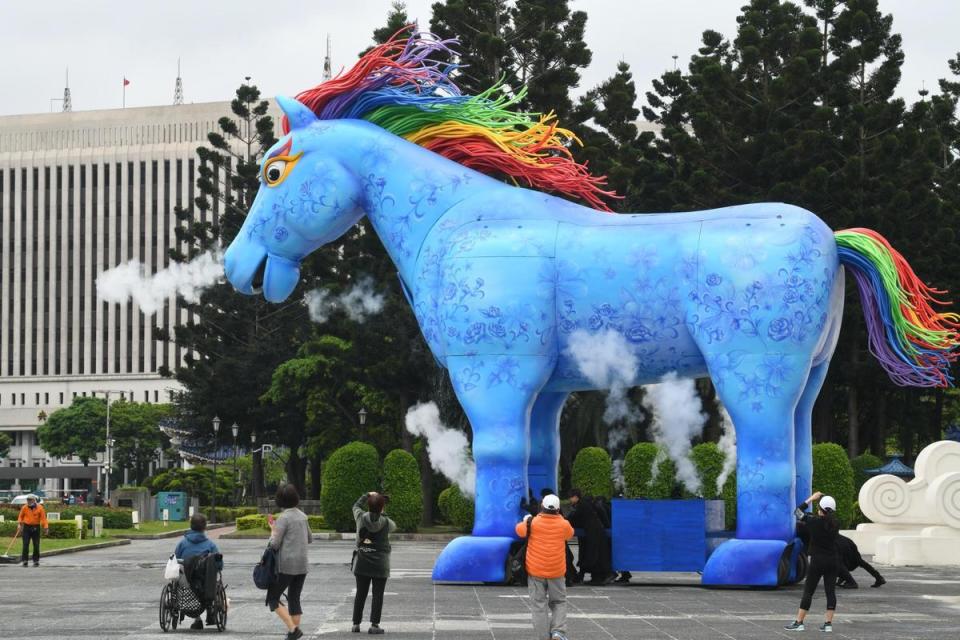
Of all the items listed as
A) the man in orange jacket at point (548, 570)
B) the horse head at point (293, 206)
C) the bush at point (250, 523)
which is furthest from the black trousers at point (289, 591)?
the bush at point (250, 523)

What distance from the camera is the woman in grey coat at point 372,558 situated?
1268cm

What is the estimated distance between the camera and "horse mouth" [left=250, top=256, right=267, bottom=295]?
1753cm

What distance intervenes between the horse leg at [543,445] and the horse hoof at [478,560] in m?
1.50

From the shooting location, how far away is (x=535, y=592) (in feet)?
38.6

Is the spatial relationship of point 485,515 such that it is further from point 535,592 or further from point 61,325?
point 61,325

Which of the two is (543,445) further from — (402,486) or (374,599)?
(402,486)

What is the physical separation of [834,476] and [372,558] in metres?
20.2

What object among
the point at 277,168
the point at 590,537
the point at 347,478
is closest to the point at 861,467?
the point at 347,478

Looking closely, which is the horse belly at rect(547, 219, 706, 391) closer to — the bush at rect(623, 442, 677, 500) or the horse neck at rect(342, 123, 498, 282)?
the horse neck at rect(342, 123, 498, 282)

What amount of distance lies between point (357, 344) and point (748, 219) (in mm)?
27335

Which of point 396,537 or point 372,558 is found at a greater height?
point 372,558

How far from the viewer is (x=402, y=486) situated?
3678 centimetres

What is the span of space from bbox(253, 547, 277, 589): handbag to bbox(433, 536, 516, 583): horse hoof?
4622 millimetres

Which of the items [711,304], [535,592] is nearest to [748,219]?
[711,304]
